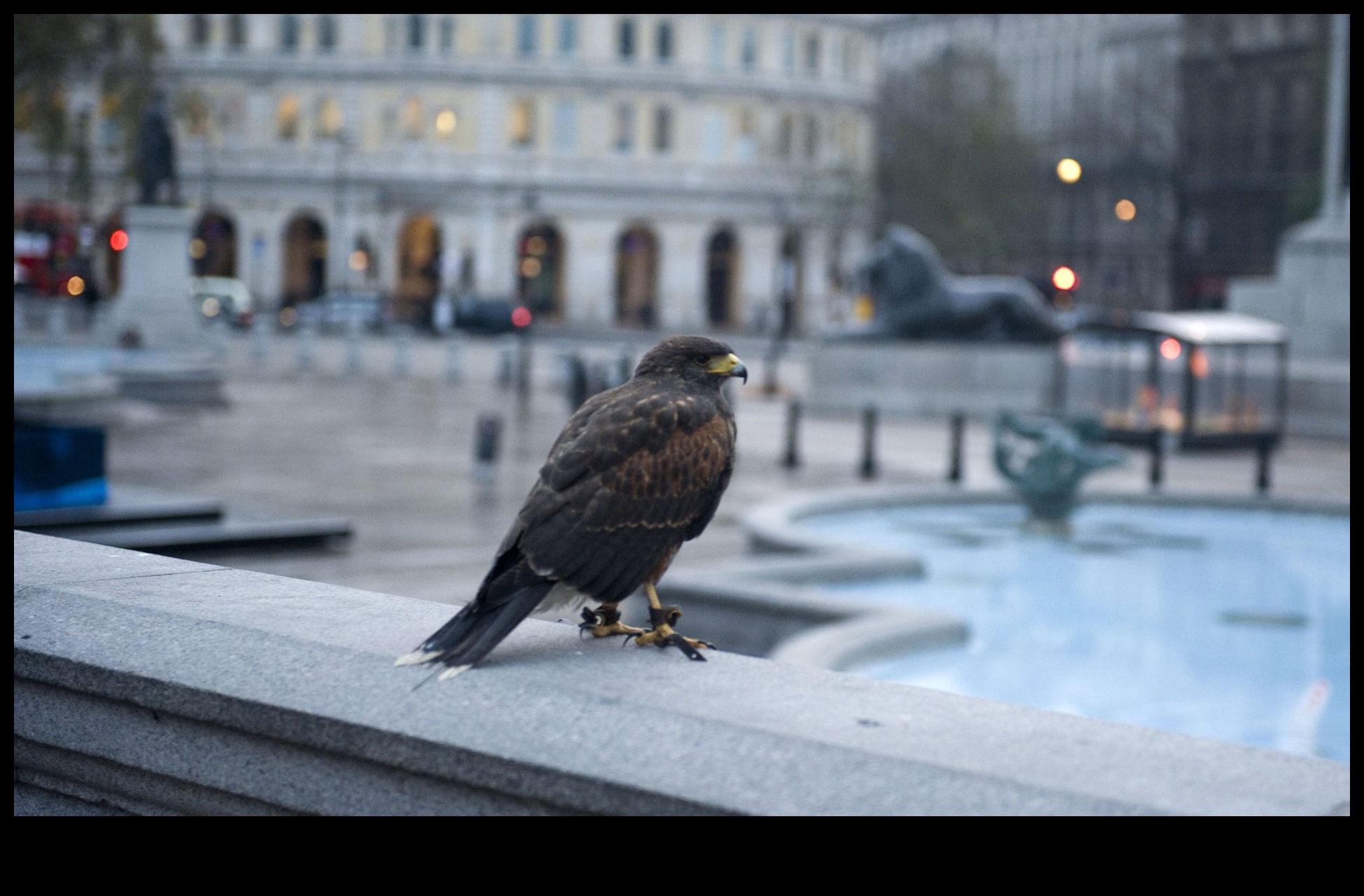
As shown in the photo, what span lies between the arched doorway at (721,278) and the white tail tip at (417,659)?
76433 mm

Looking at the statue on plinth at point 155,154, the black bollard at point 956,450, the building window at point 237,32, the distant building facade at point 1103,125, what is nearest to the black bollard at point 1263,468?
the black bollard at point 956,450

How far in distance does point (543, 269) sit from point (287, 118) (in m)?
12.2

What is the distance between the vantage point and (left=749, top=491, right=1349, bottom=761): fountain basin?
435 inches

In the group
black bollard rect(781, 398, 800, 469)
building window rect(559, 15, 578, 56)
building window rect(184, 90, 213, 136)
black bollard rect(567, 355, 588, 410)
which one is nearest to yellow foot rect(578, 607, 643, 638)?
black bollard rect(781, 398, 800, 469)

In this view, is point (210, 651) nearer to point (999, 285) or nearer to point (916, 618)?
point (916, 618)

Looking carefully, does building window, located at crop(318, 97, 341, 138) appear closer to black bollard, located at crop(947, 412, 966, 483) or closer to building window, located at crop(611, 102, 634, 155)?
building window, located at crop(611, 102, 634, 155)

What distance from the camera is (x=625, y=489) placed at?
409 centimetres

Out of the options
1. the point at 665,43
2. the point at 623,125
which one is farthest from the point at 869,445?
the point at 665,43

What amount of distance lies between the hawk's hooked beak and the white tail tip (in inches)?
44.5

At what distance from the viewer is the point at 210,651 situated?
12.5ft

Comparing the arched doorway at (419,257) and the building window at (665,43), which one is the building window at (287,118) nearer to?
the arched doorway at (419,257)

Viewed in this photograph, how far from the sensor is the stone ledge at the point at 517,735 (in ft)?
9.98

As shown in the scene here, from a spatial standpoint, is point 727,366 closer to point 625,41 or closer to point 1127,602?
point 1127,602
